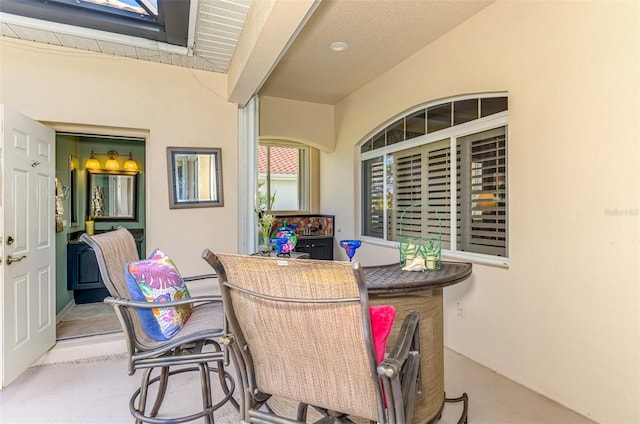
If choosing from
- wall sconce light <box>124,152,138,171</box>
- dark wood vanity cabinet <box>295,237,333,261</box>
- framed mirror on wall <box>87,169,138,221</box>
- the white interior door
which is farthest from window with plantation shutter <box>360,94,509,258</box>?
framed mirror on wall <box>87,169,138,221</box>

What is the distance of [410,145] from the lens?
3.80 m

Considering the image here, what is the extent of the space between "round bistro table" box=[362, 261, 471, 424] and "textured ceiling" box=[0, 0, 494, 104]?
1.67m

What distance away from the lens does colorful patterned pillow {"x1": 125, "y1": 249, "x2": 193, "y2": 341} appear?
1700mm

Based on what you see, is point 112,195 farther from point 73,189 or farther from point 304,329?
point 304,329

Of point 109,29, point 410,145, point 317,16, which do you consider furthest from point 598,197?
point 109,29

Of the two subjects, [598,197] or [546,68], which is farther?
[546,68]

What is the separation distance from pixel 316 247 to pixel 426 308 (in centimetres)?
355

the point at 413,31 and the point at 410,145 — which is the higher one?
the point at 413,31

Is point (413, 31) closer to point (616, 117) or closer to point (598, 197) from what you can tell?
point (616, 117)

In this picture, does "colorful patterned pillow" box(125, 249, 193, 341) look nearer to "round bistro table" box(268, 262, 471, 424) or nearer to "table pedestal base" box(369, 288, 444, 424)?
"round bistro table" box(268, 262, 471, 424)

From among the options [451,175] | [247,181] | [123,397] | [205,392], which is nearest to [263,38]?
[247,181]

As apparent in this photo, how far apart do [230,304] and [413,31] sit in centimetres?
296

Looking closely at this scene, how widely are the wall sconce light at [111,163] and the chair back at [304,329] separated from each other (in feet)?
14.9

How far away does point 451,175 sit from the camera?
10.6 feet
